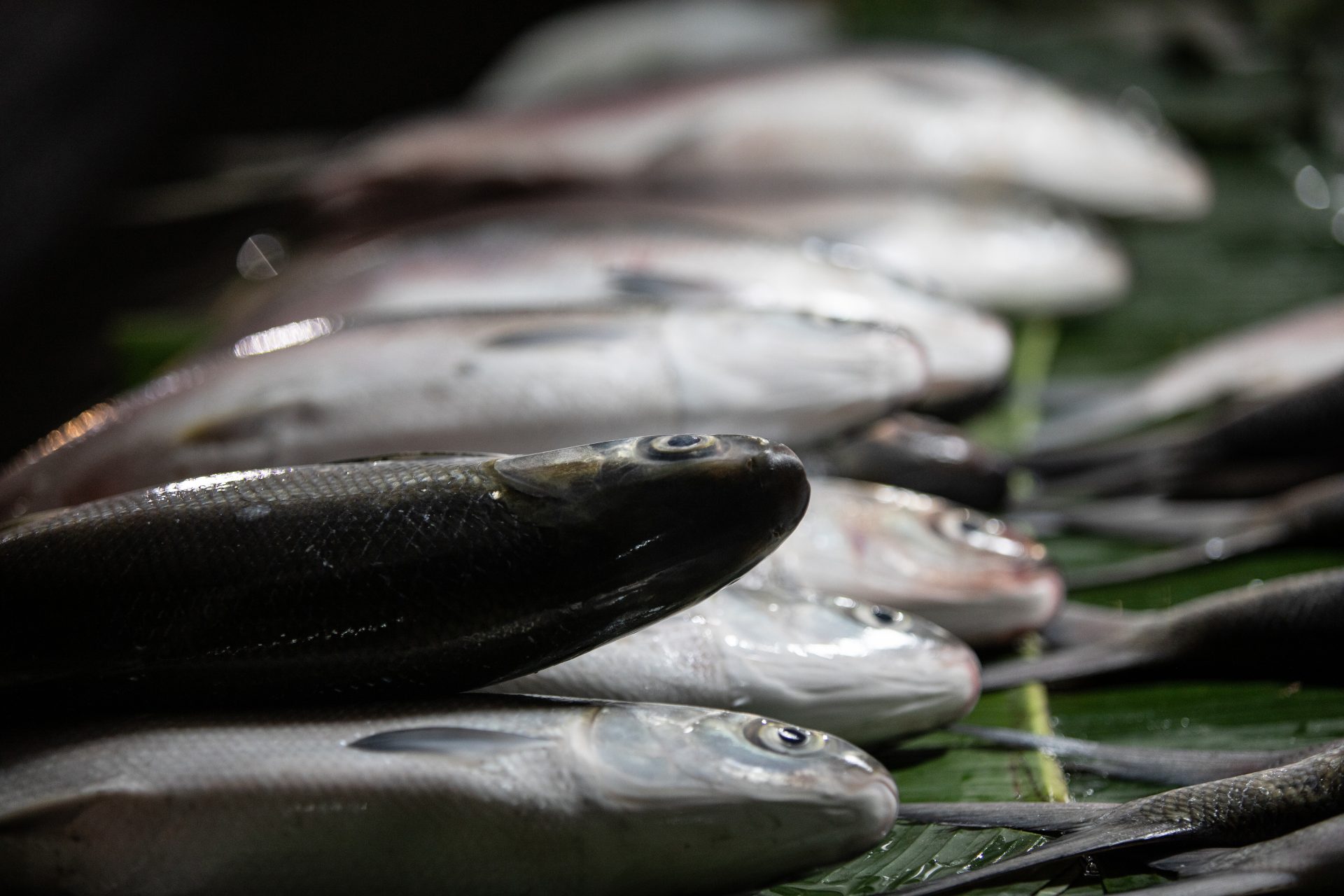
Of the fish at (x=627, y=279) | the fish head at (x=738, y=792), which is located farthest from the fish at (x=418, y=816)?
the fish at (x=627, y=279)

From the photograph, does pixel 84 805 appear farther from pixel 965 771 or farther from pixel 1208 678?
pixel 1208 678

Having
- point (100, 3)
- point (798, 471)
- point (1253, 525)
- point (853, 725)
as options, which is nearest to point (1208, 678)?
point (1253, 525)

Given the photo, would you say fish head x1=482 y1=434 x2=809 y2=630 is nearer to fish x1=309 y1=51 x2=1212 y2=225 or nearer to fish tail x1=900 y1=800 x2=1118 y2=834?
fish tail x1=900 y1=800 x2=1118 y2=834

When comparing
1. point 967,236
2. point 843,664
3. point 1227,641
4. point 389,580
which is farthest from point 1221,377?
point 389,580

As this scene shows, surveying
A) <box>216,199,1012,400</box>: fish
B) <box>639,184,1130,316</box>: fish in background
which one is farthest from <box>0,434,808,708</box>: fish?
<box>639,184,1130,316</box>: fish in background

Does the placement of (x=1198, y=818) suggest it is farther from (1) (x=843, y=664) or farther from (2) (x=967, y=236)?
(2) (x=967, y=236)

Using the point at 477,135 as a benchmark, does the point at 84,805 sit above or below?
below
